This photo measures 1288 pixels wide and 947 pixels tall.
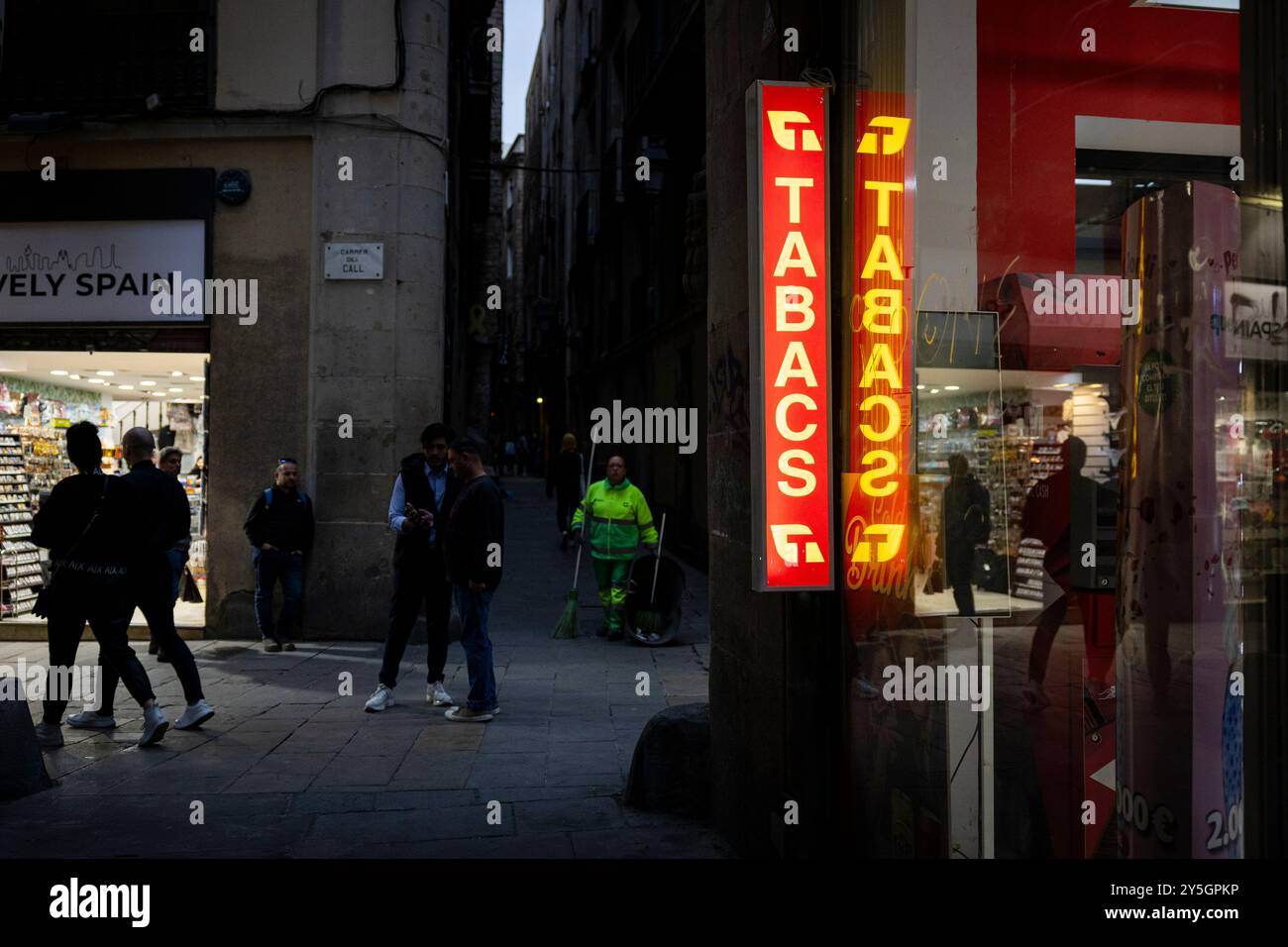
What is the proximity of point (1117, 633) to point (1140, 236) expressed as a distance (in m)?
0.99

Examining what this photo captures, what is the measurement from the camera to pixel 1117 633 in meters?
2.66

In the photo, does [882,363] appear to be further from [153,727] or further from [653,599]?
[653,599]

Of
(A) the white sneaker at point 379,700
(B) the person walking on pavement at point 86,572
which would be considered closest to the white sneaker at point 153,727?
(B) the person walking on pavement at point 86,572

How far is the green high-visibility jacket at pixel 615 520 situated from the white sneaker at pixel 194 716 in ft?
13.9

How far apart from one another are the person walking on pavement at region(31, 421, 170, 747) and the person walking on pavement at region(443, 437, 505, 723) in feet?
6.24

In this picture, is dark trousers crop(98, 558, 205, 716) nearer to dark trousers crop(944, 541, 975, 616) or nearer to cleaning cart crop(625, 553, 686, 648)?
cleaning cart crop(625, 553, 686, 648)

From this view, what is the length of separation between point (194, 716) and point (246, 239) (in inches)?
210

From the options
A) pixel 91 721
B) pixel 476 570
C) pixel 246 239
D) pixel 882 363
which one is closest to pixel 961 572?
pixel 882 363

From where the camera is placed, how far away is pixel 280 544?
9562 mm

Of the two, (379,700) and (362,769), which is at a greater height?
(379,700)

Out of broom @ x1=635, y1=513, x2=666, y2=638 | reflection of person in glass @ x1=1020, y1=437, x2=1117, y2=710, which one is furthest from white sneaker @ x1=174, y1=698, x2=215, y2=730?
reflection of person in glass @ x1=1020, y1=437, x2=1117, y2=710

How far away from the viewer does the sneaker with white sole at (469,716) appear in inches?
279
